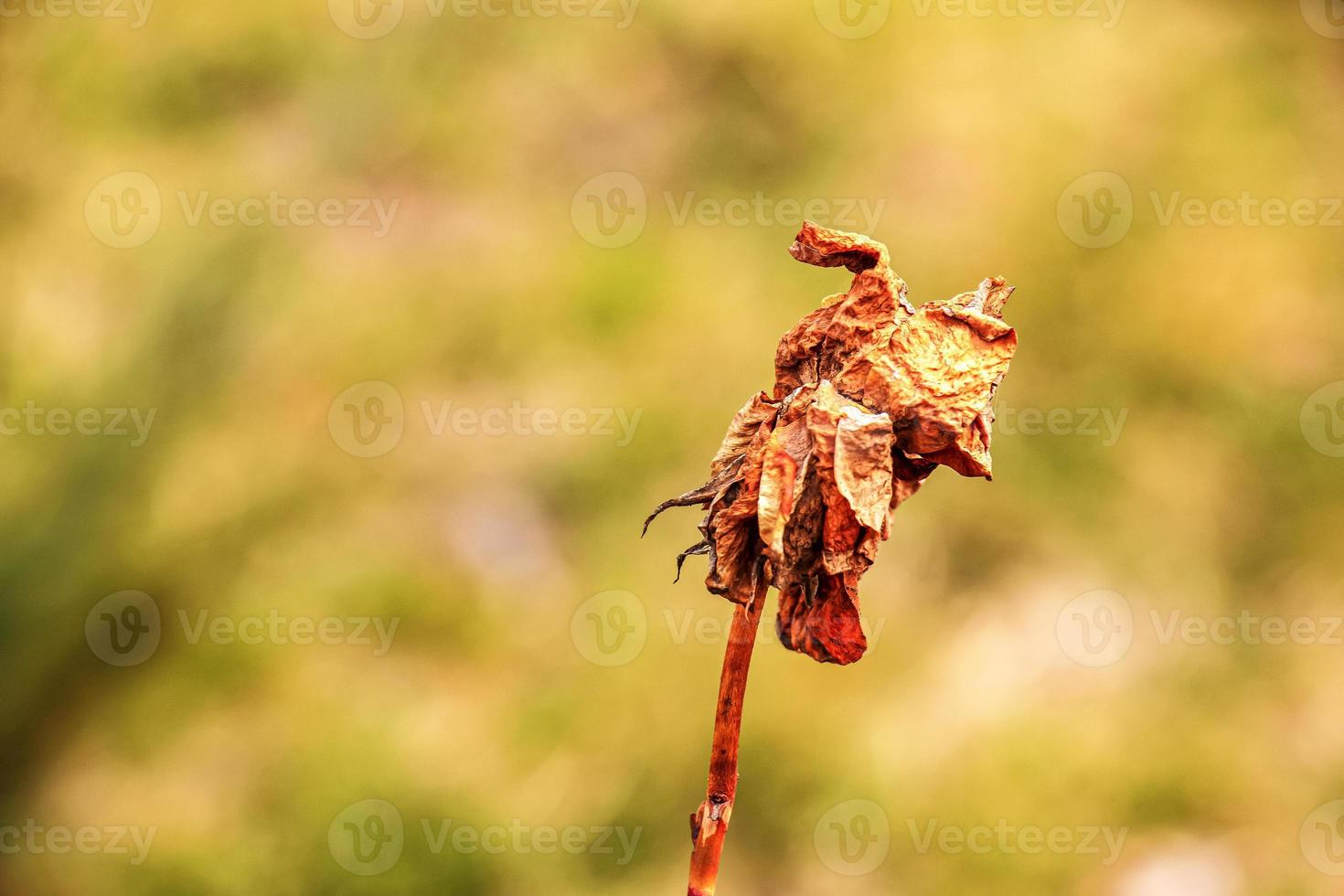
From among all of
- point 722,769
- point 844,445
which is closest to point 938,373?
point 844,445

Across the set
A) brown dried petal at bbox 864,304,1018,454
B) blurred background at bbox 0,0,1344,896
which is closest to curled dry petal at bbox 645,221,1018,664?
brown dried petal at bbox 864,304,1018,454

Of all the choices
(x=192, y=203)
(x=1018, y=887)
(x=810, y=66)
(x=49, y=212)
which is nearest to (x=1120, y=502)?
(x=1018, y=887)

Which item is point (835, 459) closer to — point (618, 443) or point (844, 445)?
point (844, 445)

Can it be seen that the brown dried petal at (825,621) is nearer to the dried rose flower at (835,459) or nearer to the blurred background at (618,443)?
the dried rose flower at (835,459)

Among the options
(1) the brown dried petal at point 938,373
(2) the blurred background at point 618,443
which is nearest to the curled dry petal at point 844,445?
(1) the brown dried petal at point 938,373

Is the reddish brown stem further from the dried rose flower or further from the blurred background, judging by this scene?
the blurred background
